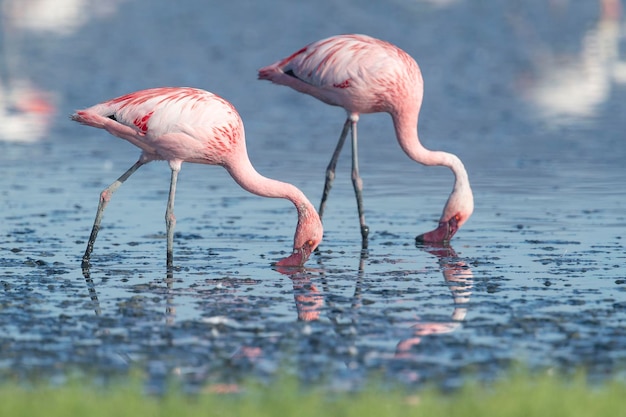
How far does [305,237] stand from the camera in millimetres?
10289

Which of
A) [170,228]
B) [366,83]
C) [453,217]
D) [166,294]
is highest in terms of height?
[366,83]

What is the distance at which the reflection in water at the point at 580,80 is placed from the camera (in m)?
21.1

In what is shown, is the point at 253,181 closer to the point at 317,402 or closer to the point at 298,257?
the point at 298,257

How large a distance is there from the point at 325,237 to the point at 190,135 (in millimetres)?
2077

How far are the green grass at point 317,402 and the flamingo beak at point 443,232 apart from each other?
500 centimetres

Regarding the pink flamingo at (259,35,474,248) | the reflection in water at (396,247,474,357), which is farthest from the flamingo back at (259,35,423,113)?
the reflection in water at (396,247,474,357)

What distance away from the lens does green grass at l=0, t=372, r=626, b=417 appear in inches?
242

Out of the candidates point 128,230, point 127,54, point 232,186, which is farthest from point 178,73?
point 128,230

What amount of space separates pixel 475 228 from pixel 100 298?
4341 millimetres

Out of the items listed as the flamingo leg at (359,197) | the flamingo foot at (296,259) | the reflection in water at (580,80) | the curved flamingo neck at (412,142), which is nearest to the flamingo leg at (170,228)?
the flamingo foot at (296,259)

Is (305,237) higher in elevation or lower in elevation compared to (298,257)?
higher

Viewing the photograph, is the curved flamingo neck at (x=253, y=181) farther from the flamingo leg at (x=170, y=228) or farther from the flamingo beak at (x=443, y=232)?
the flamingo beak at (x=443, y=232)

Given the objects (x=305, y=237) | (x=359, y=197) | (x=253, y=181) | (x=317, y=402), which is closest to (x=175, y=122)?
(x=253, y=181)

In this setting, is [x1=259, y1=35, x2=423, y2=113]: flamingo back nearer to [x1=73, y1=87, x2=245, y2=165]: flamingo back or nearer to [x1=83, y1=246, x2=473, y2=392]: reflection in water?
[x1=73, y1=87, x2=245, y2=165]: flamingo back
